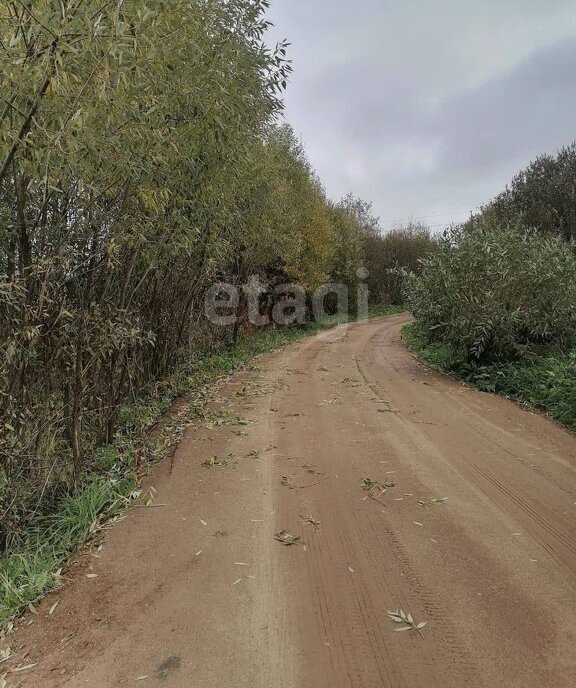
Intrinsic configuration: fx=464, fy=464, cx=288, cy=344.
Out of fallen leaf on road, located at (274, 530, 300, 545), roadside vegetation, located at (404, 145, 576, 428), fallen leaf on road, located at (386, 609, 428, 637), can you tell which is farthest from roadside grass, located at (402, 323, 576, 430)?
fallen leaf on road, located at (386, 609, 428, 637)

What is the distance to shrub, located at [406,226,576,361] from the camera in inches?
310

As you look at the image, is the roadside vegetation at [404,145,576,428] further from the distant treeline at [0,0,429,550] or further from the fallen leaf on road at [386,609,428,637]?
the fallen leaf on road at [386,609,428,637]

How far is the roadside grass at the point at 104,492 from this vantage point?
277 centimetres

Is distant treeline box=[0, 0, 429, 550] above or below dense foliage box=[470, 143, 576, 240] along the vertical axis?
below

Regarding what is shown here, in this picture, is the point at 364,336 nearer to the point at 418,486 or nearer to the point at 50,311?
the point at 418,486

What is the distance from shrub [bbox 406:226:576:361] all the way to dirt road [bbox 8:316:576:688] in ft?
10.3

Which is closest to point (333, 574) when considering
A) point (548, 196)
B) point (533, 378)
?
point (533, 378)

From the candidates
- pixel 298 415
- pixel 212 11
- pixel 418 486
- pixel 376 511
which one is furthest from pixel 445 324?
pixel 212 11

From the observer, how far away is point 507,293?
8.01 metres

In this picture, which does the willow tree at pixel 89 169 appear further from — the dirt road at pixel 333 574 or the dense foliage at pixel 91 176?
the dirt road at pixel 333 574

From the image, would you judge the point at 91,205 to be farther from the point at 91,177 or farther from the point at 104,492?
the point at 104,492

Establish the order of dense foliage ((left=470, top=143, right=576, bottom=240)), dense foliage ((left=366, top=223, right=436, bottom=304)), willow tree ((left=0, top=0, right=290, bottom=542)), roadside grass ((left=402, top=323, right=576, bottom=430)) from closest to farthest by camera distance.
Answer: willow tree ((left=0, top=0, right=290, bottom=542)) → roadside grass ((left=402, top=323, right=576, bottom=430)) → dense foliage ((left=470, top=143, right=576, bottom=240)) → dense foliage ((left=366, top=223, right=436, bottom=304))

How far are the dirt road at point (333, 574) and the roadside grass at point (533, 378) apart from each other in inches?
41.4

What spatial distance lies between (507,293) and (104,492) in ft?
23.2
